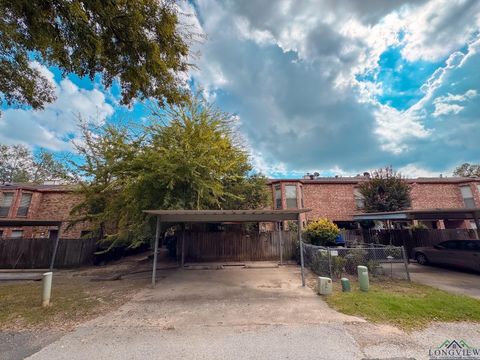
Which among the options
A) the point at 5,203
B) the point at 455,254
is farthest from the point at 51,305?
the point at 5,203

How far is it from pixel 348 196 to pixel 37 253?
2350 centimetres

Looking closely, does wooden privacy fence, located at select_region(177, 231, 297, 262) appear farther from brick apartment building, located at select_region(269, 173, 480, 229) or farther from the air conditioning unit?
the air conditioning unit

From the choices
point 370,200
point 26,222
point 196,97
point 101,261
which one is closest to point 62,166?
point 26,222

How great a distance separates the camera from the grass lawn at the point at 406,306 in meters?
4.98

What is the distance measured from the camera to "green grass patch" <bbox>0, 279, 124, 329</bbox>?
520 cm

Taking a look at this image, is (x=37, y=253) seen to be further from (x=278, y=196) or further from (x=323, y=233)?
(x=278, y=196)

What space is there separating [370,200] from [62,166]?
2188 cm

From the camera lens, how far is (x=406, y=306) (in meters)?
5.55

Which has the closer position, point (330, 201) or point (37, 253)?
point (37, 253)

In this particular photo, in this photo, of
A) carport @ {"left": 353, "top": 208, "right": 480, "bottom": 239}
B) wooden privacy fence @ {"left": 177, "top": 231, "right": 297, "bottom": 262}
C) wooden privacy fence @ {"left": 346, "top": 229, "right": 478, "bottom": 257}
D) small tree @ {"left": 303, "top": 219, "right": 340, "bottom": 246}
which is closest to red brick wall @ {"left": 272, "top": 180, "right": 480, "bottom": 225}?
wooden privacy fence @ {"left": 346, "top": 229, "right": 478, "bottom": 257}

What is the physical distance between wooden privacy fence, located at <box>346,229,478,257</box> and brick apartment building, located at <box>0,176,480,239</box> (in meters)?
3.74

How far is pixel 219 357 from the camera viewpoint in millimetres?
3594

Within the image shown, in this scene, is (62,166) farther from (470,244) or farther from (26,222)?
(470,244)

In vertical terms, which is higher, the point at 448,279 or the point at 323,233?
the point at 323,233
